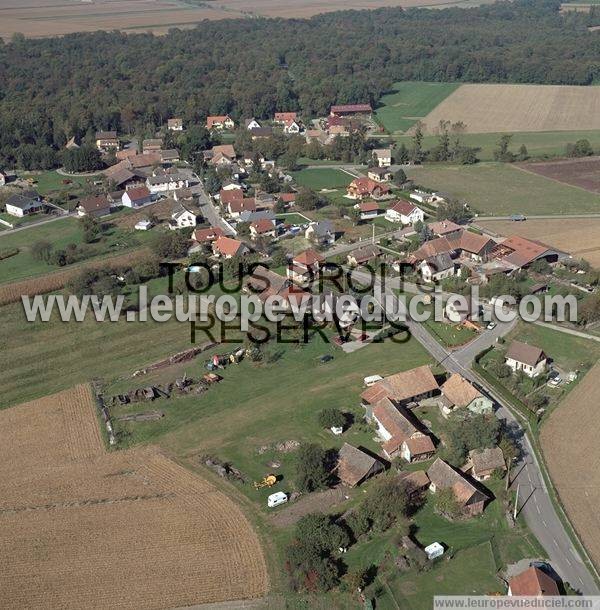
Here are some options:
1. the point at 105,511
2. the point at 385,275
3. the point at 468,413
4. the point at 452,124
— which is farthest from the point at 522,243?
the point at 452,124

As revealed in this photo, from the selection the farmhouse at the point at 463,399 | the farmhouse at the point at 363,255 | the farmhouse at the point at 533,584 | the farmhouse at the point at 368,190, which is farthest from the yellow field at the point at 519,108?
the farmhouse at the point at 533,584

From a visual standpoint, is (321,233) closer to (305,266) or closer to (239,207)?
(305,266)

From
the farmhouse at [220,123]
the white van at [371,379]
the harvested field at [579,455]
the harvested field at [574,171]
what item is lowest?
the harvested field at [574,171]

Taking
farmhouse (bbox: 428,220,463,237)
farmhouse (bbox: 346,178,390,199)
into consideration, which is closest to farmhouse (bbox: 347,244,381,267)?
farmhouse (bbox: 428,220,463,237)

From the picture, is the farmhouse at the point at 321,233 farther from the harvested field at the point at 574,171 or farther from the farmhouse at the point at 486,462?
the harvested field at the point at 574,171

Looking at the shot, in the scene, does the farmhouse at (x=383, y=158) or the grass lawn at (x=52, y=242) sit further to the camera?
Result: the farmhouse at (x=383, y=158)
